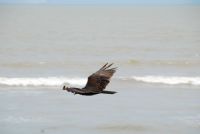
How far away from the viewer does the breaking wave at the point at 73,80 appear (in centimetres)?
2600

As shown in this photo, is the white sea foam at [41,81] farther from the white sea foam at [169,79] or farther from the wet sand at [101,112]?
the white sea foam at [169,79]

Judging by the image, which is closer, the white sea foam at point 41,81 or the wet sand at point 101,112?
the wet sand at point 101,112

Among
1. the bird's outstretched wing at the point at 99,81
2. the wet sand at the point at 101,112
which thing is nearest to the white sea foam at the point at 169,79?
the wet sand at the point at 101,112

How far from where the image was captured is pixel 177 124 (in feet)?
57.9

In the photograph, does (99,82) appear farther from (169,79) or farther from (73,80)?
(169,79)

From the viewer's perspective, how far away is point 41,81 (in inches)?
1039

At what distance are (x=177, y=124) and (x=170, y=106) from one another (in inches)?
102

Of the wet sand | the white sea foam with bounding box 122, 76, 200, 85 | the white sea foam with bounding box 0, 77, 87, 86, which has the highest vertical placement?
the white sea foam with bounding box 122, 76, 200, 85

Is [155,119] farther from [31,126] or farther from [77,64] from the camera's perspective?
[77,64]

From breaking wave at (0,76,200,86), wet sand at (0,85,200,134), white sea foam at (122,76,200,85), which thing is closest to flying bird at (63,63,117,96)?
wet sand at (0,85,200,134)

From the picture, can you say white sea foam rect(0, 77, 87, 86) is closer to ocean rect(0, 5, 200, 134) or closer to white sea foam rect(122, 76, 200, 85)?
ocean rect(0, 5, 200, 134)

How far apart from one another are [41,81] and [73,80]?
62.2 inches

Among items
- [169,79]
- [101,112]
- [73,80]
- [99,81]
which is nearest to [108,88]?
[73,80]

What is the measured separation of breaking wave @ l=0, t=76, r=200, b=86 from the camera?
26.0m
